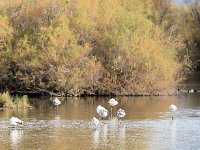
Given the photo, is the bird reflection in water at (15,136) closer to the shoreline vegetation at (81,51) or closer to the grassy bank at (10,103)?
the grassy bank at (10,103)

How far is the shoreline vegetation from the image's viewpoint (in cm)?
4544

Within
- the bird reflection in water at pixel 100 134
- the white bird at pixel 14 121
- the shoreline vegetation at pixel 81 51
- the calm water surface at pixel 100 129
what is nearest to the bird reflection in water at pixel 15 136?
the calm water surface at pixel 100 129

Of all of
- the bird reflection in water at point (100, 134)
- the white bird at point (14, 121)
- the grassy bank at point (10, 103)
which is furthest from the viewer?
the grassy bank at point (10, 103)

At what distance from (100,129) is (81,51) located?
18.3 metres

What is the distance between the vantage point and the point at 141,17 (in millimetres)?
50219

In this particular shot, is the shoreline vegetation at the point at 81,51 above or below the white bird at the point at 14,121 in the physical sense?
above

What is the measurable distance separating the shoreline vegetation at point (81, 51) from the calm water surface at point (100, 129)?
5.52m

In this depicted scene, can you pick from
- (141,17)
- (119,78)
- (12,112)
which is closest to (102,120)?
(12,112)

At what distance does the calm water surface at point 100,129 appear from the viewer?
23641 millimetres

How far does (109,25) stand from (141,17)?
124 inches

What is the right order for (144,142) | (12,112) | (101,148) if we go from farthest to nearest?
1. (12,112)
2. (144,142)
3. (101,148)

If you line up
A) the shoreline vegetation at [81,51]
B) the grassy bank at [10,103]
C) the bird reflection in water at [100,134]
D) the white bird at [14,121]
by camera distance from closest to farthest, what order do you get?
the bird reflection in water at [100,134], the white bird at [14,121], the grassy bank at [10,103], the shoreline vegetation at [81,51]

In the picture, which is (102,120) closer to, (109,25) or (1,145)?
(1,145)

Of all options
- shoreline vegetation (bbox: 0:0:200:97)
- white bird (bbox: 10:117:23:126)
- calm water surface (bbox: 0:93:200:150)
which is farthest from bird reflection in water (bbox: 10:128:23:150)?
shoreline vegetation (bbox: 0:0:200:97)
